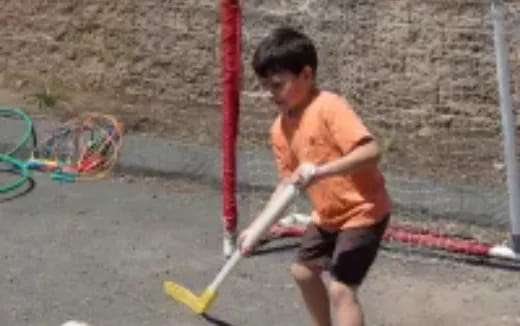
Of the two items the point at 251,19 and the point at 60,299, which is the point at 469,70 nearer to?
the point at 251,19

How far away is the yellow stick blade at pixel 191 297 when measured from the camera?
5062 millimetres

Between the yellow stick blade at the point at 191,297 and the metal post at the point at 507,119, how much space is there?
1.48 metres

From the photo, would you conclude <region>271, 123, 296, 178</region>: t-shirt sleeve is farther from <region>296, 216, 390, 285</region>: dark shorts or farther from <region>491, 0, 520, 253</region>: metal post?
<region>491, 0, 520, 253</region>: metal post

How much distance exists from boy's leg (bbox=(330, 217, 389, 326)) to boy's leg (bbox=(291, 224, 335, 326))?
11 cm

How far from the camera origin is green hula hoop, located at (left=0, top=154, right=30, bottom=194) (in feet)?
22.6

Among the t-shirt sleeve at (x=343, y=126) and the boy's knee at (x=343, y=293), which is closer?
the t-shirt sleeve at (x=343, y=126)

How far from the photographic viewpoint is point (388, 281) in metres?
5.50

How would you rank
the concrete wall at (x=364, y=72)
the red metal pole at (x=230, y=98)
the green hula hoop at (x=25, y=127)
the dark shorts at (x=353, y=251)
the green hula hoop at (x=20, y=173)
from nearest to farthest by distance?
the dark shorts at (x=353, y=251) → the red metal pole at (x=230, y=98) → the concrete wall at (x=364, y=72) → the green hula hoop at (x=20, y=173) → the green hula hoop at (x=25, y=127)

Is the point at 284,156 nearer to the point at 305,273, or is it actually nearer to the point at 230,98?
the point at 305,273

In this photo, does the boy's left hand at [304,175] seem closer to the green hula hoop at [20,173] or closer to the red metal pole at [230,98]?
the red metal pole at [230,98]

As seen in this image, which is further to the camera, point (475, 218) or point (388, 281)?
point (475, 218)

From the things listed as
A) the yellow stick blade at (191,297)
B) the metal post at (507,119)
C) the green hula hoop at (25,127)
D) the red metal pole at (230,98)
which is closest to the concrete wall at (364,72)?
the green hula hoop at (25,127)

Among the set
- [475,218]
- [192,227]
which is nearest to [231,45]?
[192,227]

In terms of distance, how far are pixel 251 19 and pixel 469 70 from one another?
4.40ft
